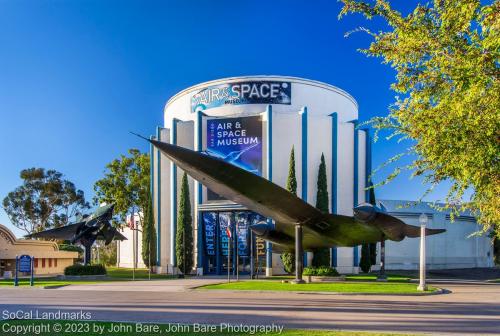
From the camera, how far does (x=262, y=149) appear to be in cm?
3678

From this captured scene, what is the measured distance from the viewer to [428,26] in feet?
26.0

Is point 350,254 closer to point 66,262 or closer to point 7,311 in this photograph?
point 7,311

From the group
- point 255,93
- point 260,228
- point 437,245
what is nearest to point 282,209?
point 260,228

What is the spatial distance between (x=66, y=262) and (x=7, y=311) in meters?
39.4

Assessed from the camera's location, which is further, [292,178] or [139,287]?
[292,178]

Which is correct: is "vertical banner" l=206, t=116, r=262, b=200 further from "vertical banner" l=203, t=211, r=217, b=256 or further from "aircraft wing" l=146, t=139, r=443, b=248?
"aircraft wing" l=146, t=139, r=443, b=248

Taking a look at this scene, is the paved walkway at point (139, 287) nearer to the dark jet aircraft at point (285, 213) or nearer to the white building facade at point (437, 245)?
the dark jet aircraft at point (285, 213)

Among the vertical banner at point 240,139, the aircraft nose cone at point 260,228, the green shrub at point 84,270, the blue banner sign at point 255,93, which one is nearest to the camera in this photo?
the aircraft nose cone at point 260,228

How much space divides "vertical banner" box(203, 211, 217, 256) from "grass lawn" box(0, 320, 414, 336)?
26.7 metres

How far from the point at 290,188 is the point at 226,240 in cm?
735

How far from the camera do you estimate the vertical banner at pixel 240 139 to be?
36719 millimetres

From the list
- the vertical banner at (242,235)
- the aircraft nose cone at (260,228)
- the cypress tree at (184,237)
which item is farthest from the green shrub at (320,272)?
the cypress tree at (184,237)

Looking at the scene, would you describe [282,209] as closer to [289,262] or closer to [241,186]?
[241,186]

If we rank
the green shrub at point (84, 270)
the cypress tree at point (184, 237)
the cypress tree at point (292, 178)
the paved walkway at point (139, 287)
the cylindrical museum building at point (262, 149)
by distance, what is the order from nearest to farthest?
1. the paved walkway at point (139, 287)
2. the green shrub at point (84, 270)
3. the cypress tree at point (292, 178)
4. the cypress tree at point (184, 237)
5. the cylindrical museum building at point (262, 149)
